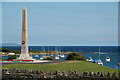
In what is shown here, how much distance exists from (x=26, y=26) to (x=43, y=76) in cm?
2294

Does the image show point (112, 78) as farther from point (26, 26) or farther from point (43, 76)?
point (26, 26)

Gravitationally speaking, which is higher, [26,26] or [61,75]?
[26,26]

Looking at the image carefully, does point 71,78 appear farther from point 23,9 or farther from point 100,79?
point 23,9

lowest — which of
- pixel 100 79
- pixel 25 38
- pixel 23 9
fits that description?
pixel 100 79

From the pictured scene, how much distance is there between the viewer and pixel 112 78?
25234 millimetres

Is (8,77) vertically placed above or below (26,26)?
below

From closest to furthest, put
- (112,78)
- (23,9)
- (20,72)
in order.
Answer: (112,78) → (20,72) → (23,9)

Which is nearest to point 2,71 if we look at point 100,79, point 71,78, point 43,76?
point 43,76

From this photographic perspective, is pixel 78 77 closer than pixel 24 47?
Yes

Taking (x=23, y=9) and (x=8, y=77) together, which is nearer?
(x=8, y=77)

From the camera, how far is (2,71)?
2767cm

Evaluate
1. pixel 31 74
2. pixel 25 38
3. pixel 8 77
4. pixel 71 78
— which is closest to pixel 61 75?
pixel 71 78

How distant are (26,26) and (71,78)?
77.1 ft

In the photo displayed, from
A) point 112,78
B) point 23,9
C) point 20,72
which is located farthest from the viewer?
point 23,9
